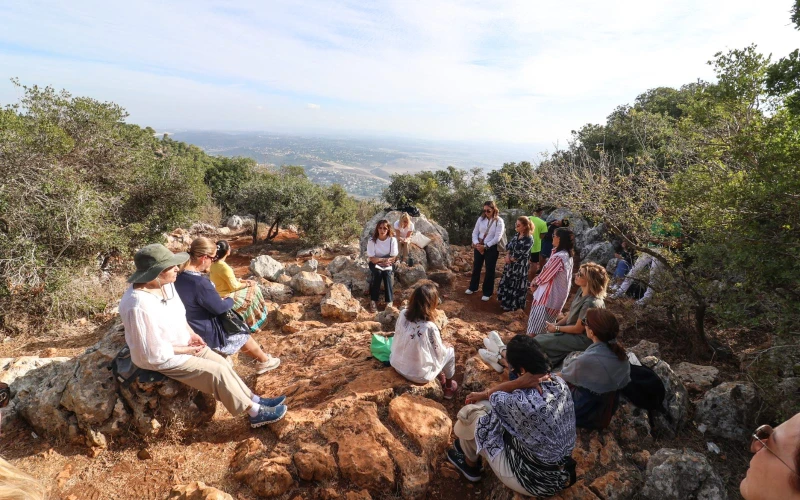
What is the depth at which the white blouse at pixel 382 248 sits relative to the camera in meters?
6.54

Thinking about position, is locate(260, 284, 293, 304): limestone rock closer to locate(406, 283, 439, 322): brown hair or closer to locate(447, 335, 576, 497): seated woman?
locate(406, 283, 439, 322): brown hair

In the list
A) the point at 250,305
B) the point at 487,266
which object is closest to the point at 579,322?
the point at 487,266

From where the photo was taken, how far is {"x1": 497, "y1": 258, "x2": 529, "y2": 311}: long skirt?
22.1 ft

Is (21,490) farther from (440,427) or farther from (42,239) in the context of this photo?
(42,239)

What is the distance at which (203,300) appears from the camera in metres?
3.54

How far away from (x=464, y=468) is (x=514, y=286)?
4.42m

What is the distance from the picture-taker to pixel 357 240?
15.4m

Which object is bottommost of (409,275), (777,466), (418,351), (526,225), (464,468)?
(464,468)

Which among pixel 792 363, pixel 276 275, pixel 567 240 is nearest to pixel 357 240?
pixel 276 275

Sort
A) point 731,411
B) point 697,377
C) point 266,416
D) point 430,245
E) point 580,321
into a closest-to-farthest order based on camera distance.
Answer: point 266,416 → point 731,411 → point 580,321 → point 697,377 → point 430,245

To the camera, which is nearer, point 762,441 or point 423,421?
point 762,441

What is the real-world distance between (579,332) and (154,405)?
427 centimetres

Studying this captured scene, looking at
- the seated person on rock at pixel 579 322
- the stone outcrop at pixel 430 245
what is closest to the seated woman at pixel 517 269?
the seated person on rock at pixel 579 322

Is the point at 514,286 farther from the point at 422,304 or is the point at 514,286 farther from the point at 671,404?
the point at 422,304
